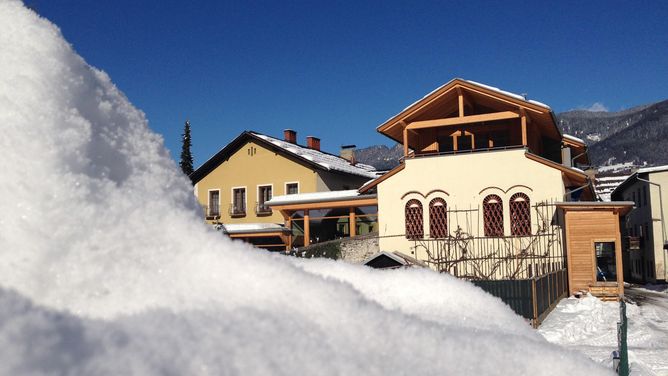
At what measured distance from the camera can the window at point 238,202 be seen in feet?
107

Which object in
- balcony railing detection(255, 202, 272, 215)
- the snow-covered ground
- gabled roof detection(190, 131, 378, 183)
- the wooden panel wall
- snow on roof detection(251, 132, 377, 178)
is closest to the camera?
the snow-covered ground

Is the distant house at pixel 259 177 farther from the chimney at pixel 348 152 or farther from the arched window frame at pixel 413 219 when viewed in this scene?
the arched window frame at pixel 413 219

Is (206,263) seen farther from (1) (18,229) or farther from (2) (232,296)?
(1) (18,229)

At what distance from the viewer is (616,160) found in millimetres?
166125

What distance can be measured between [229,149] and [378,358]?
33112 millimetres

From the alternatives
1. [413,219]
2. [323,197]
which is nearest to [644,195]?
[413,219]

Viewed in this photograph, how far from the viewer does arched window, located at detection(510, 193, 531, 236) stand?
806 inches

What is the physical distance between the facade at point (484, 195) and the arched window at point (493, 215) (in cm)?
4

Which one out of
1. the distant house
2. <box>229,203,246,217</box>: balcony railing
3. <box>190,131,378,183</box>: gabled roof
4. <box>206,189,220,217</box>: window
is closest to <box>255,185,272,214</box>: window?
the distant house

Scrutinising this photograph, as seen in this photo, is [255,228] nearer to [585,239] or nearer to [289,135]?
[289,135]

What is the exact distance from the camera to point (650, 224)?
31734mm

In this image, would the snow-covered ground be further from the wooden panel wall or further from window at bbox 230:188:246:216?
window at bbox 230:188:246:216

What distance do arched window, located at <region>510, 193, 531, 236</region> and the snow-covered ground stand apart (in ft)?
11.4

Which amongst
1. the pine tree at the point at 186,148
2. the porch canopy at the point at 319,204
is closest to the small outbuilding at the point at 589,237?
the porch canopy at the point at 319,204
